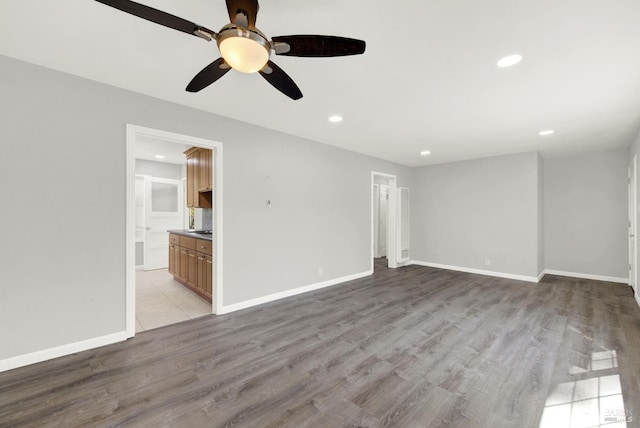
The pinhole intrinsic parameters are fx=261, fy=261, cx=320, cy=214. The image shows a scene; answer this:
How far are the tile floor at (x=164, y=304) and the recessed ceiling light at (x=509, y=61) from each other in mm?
4060

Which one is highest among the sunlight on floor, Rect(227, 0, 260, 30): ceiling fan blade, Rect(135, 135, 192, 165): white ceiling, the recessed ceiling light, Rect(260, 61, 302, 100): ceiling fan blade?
Rect(135, 135, 192, 165): white ceiling

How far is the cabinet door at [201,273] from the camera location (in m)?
3.77

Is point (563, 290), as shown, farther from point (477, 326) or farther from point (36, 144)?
point (36, 144)

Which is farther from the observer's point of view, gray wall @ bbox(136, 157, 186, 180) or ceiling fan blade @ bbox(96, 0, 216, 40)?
gray wall @ bbox(136, 157, 186, 180)

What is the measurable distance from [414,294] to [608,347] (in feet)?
6.90

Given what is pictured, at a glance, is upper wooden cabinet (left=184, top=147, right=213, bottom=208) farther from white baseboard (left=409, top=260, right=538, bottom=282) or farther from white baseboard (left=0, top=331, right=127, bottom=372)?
white baseboard (left=409, top=260, right=538, bottom=282)

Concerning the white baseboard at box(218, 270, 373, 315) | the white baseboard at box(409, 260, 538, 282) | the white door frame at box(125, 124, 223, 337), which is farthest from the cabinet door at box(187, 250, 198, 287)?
the white baseboard at box(409, 260, 538, 282)

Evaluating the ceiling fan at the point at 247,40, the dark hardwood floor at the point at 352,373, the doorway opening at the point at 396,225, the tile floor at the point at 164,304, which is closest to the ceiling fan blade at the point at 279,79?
the ceiling fan at the point at 247,40

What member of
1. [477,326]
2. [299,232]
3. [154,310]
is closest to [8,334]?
[154,310]

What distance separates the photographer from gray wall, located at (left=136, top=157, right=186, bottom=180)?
20.2 ft

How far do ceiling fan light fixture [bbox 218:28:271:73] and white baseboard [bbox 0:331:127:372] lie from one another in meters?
2.80

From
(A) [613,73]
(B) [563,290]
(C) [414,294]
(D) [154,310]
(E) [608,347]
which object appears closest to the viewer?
(A) [613,73]

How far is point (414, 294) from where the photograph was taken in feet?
13.8

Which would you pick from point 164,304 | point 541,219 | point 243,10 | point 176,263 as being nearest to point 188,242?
point 176,263
